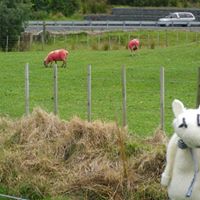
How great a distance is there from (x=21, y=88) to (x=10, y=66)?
7.22m

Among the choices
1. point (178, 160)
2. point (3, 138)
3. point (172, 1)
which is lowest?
point (172, 1)

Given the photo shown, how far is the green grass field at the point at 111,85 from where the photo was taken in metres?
17.8

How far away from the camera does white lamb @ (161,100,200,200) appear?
7.98 m

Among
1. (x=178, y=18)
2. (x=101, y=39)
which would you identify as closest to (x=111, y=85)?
(x=101, y=39)

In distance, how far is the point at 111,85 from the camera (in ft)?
76.8

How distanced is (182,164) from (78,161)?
11.0 ft

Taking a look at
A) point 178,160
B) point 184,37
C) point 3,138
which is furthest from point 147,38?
point 178,160

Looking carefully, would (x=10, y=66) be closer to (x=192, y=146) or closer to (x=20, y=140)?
(x=20, y=140)

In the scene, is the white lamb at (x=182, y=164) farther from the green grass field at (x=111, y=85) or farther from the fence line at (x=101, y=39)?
the fence line at (x=101, y=39)

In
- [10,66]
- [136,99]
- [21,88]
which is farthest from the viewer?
[10,66]

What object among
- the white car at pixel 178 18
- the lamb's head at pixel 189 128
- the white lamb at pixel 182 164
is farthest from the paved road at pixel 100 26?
the lamb's head at pixel 189 128

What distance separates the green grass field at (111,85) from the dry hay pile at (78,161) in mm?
2237

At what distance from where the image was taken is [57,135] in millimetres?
12188

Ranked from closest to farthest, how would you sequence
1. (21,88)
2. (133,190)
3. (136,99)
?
(133,190) → (136,99) → (21,88)
